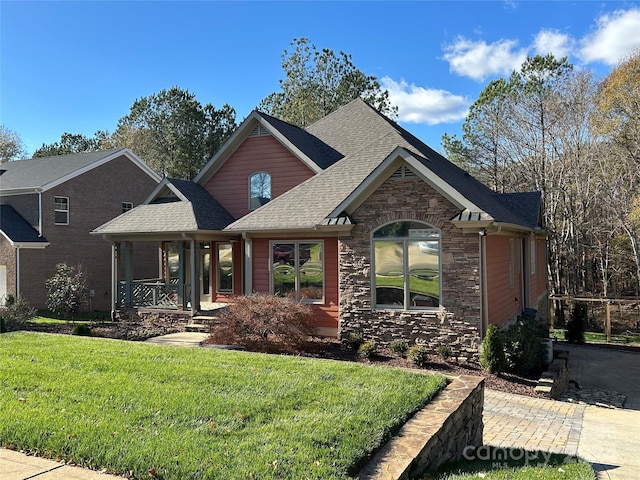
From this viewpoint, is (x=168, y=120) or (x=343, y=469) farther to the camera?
(x=168, y=120)

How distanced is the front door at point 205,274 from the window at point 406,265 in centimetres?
774

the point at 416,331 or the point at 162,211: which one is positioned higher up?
the point at 162,211

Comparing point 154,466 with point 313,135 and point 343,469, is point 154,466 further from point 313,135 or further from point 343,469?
point 313,135

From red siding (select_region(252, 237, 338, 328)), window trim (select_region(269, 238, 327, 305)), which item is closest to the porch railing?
window trim (select_region(269, 238, 327, 305))

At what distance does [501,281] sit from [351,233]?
168 inches

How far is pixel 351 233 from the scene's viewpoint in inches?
484

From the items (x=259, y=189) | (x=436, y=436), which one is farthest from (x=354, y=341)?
(x=259, y=189)

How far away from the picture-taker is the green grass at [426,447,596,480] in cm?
475

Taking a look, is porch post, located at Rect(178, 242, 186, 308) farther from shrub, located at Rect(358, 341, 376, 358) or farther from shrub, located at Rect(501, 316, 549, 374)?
shrub, located at Rect(501, 316, 549, 374)

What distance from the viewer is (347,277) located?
1236 cm

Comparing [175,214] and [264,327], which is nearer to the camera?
[264,327]

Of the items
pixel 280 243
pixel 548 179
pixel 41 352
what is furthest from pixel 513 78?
pixel 41 352

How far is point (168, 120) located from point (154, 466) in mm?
40511

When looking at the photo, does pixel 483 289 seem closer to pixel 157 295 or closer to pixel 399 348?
pixel 399 348
